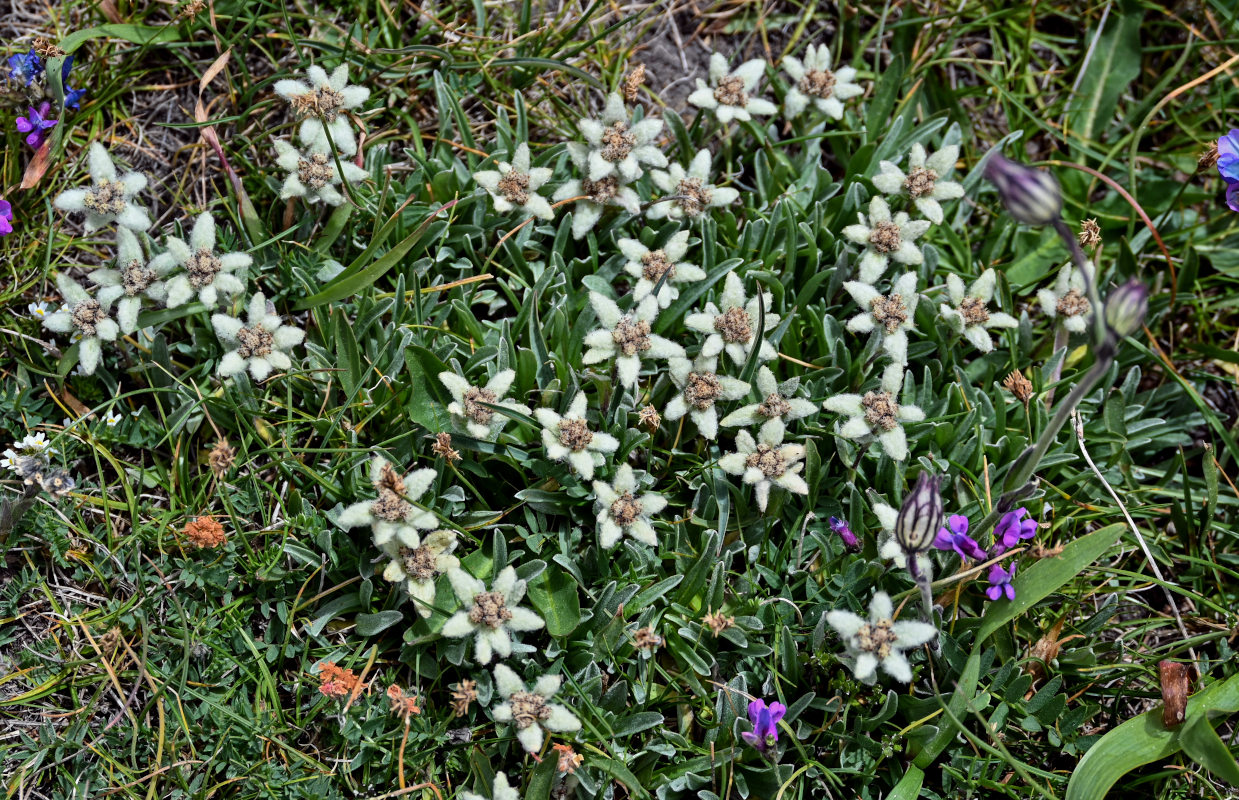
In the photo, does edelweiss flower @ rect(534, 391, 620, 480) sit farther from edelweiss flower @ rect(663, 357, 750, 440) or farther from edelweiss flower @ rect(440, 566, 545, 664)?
edelweiss flower @ rect(440, 566, 545, 664)

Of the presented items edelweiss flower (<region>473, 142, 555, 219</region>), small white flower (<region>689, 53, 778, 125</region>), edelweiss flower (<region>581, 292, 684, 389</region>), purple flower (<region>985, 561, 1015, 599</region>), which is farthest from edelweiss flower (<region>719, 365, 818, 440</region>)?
small white flower (<region>689, 53, 778, 125</region>)

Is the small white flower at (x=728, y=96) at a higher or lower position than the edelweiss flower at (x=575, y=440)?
higher

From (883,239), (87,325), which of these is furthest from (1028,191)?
(87,325)

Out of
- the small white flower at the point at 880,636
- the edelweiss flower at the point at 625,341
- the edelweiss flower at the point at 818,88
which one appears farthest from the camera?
the edelweiss flower at the point at 818,88

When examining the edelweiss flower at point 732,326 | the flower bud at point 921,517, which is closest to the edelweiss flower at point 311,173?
the edelweiss flower at point 732,326

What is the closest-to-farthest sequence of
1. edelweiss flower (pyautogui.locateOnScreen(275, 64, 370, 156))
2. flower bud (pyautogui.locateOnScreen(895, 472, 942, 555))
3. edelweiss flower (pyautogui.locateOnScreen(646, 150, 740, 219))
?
flower bud (pyautogui.locateOnScreen(895, 472, 942, 555)) < edelweiss flower (pyautogui.locateOnScreen(275, 64, 370, 156)) < edelweiss flower (pyautogui.locateOnScreen(646, 150, 740, 219))

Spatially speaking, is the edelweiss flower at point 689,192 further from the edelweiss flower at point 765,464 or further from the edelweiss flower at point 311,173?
the edelweiss flower at point 311,173
